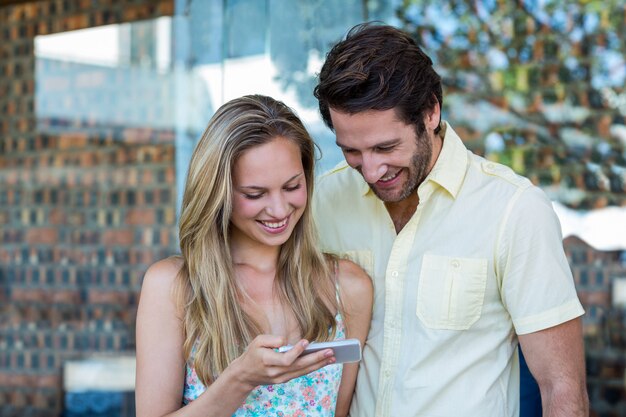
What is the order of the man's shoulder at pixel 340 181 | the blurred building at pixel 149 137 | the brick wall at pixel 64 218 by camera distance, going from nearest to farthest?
1. the man's shoulder at pixel 340 181
2. the blurred building at pixel 149 137
3. the brick wall at pixel 64 218

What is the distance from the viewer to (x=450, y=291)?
2006 millimetres

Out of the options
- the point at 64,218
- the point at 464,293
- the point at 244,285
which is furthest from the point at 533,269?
the point at 64,218

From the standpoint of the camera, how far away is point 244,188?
2002 millimetres

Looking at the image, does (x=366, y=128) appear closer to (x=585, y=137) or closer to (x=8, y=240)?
(x=585, y=137)

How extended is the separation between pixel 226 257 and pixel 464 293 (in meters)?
0.54

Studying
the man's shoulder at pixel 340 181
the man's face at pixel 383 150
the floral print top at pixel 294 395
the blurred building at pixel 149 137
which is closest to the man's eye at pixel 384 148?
the man's face at pixel 383 150

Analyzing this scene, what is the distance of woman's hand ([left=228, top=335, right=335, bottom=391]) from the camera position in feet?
5.49

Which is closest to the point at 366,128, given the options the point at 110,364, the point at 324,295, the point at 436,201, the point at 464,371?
the point at 436,201

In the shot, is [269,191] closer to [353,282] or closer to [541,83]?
[353,282]

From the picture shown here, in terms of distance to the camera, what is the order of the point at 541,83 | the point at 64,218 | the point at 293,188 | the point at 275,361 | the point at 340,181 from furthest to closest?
1. the point at 64,218
2. the point at 541,83
3. the point at 340,181
4. the point at 293,188
5. the point at 275,361

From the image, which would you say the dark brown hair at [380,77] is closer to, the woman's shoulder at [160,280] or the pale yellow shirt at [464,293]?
the pale yellow shirt at [464,293]

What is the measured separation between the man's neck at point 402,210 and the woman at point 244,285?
15 cm

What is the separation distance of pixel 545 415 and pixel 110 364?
3.24m

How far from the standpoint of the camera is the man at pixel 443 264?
1.93 m
